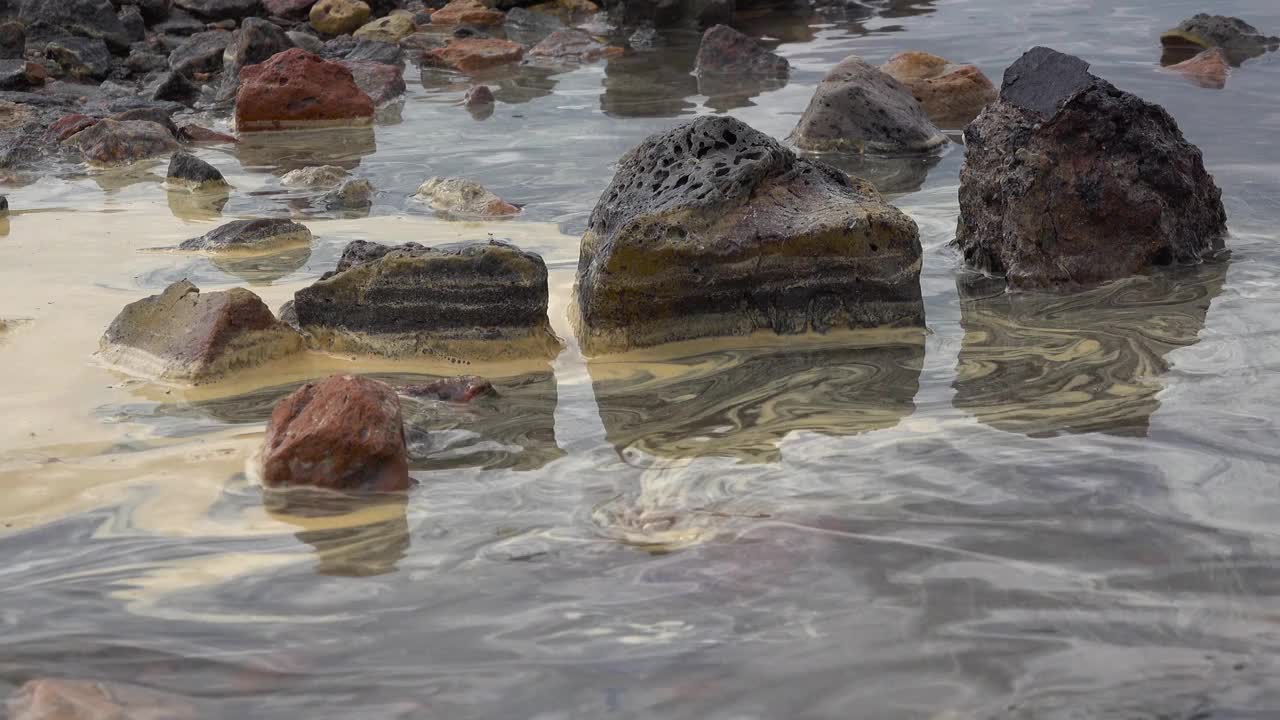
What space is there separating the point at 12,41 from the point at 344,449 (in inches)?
390

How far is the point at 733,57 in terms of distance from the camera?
11.1m

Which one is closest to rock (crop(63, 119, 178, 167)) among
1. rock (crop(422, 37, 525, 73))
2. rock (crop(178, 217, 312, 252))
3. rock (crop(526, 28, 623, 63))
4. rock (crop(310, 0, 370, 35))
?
rock (crop(178, 217, 312, 252))

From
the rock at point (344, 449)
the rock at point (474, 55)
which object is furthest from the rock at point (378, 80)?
the rock at point (344, 449)

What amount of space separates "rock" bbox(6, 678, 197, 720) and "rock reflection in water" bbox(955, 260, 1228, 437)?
7.35 ft

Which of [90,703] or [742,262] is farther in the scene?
[742,262]

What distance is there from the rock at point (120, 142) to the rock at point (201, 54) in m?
2.82

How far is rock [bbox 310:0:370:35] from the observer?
13.7 metres

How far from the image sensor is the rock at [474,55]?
11.7m

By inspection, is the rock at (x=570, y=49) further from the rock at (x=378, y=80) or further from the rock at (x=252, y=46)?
the rock at (x=252, y=46)

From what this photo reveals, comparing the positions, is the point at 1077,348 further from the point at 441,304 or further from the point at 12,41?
the point at 12,41

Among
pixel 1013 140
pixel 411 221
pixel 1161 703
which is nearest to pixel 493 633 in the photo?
pixel 1161 703

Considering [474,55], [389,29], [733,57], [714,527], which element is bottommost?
[714,527]

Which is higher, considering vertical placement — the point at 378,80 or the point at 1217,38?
the point at 378,80

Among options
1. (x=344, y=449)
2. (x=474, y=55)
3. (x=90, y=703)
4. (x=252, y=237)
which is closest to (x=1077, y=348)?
(x=344, y=449)
